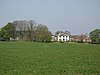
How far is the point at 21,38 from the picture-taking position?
440ft

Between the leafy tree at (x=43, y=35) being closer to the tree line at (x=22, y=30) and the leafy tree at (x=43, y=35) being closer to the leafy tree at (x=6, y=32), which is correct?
the tree line at (x=22, y=30)

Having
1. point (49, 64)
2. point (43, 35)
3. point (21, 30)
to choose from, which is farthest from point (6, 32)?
point (49, 64)

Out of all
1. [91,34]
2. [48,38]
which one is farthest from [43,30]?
[91,34]

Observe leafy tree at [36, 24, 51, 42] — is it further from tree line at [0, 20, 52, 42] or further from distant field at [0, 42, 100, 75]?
distant field at [0, 42, 100, 75]

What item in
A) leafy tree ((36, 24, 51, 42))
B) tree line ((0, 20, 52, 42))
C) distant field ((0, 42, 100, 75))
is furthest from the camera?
tree line ((0, 20, 52, 42))

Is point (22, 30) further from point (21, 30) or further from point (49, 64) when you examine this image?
point (49, 64)

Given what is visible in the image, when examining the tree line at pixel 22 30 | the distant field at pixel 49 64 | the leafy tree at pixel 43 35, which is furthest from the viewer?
the tree line at pixel 22 30

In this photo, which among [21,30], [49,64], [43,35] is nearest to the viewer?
[49,64]

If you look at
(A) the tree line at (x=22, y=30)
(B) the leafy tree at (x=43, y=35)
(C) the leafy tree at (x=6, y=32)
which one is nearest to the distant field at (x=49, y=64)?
(B) the leafy tree at (x=43, y=35)

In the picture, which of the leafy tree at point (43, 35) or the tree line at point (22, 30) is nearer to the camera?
the leafy tree at point (43, 35)

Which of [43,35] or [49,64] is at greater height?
[43,35]

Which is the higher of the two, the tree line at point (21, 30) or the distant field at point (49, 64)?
the tree line at point (21, 30)

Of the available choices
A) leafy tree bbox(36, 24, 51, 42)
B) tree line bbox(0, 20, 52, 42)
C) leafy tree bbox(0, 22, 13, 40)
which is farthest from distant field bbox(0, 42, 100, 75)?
leafy tree bbox(0, 22, 13, 40)

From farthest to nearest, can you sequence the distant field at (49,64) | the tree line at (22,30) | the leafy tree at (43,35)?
the tree line at (22,30)
the leafy tree at (43,35)
the distant field at (49,64)
